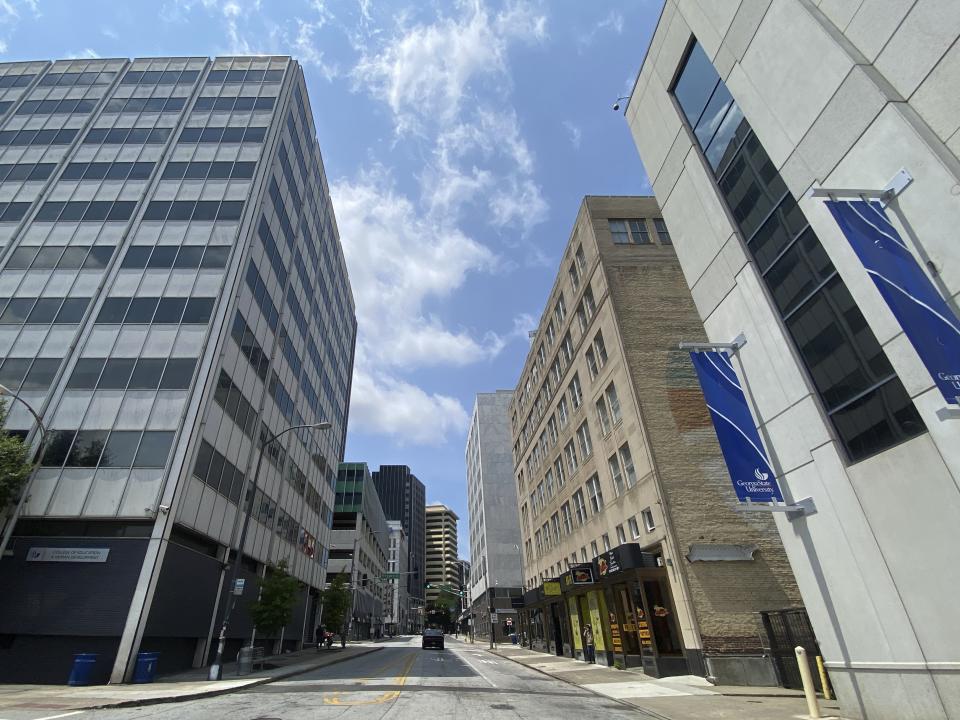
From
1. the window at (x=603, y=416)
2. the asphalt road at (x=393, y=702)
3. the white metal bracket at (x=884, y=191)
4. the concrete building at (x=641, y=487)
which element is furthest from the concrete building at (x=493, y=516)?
the white metal bracket at (x=884, y=191)

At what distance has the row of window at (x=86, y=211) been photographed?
29047 mm

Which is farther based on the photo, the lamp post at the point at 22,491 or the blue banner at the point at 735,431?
the lamp post at the point at 22,491

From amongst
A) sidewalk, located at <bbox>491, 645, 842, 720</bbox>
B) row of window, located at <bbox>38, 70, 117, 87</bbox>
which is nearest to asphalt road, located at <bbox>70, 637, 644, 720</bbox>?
sidewalk, located at <bbox>491, 645, 842, 720</bbox>

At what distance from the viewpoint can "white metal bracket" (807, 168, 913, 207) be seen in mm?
8930

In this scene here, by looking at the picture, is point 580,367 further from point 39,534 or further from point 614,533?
point 39,534

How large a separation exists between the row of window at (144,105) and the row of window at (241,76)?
11.7 ft

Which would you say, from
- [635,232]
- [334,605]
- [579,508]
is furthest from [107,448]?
[635,232]

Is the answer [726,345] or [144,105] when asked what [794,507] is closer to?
[726,345]

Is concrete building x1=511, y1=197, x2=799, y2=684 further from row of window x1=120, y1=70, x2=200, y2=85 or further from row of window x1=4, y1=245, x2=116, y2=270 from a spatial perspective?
row of window x1=120, y1=70, x2=200, y2=85

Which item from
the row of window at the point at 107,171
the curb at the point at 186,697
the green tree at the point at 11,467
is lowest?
the curb at the point at 186,697

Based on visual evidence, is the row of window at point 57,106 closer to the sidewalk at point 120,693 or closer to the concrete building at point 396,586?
the sidewalk at point 120,693

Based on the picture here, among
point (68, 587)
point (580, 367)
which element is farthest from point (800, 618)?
point (68, 587)

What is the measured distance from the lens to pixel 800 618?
15102mm

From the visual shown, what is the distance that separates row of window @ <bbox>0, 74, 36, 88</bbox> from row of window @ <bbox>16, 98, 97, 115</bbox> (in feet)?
12.0
